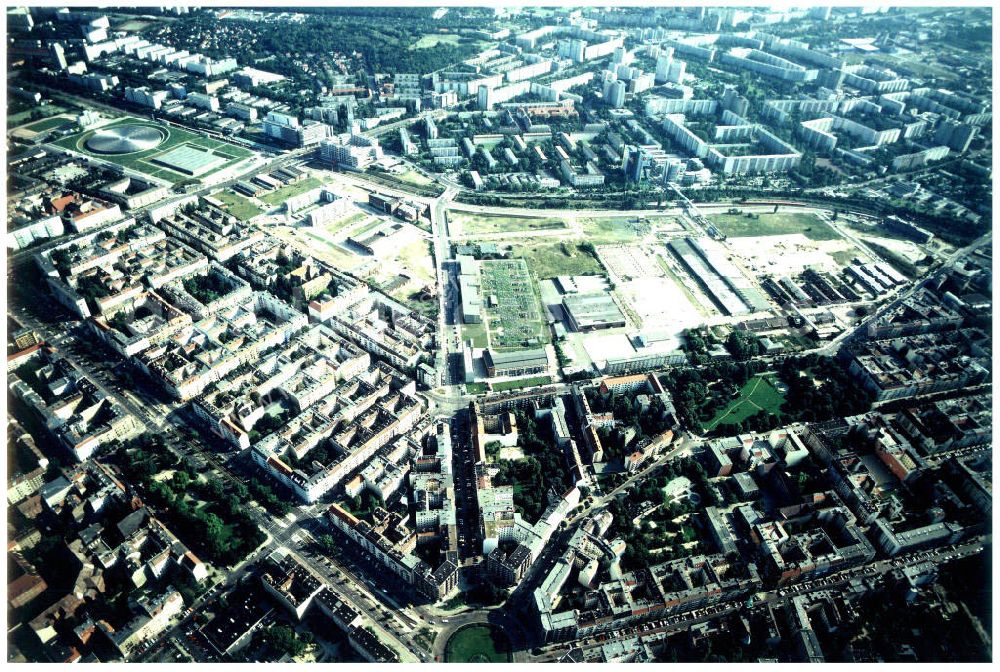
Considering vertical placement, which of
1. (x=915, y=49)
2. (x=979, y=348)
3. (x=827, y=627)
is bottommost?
(x=827, y=627)

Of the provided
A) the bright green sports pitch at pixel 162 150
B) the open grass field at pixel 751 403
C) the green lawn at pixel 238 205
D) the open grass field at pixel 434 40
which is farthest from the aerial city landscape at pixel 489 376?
the open grass field at pixel 434 40

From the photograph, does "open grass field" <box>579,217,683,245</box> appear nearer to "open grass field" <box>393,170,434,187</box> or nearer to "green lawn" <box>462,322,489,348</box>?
"green lawn" <box>462,322,489,348</box>

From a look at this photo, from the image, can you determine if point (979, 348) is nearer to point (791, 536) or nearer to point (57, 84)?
point (791, 536)

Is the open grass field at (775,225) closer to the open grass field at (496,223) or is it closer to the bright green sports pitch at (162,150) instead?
the open grass field at (496,223)

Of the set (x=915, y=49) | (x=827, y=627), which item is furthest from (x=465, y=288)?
(x=915, y=49)

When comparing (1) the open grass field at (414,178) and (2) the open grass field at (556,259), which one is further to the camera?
(1) the open grass field at (414,178)
